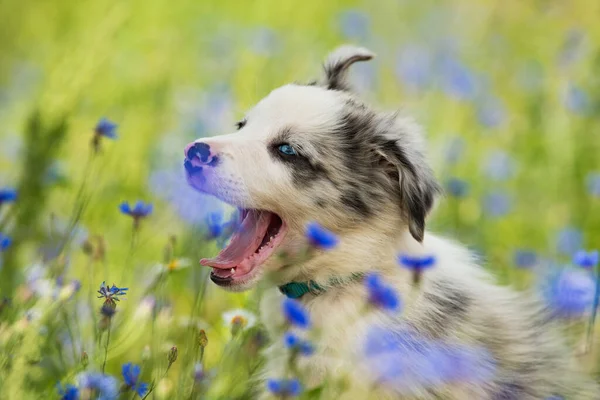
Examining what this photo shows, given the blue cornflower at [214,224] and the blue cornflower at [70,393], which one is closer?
the blue cornflower at [70,393]

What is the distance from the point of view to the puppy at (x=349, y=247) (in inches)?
103

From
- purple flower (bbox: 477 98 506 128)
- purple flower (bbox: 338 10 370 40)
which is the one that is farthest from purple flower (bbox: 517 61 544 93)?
purple flower (bbox: 338 10 370 40)

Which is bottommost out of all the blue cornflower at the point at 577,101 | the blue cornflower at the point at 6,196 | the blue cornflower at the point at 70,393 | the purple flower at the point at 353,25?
the blue cornflower at the point at 70,393

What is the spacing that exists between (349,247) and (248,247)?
316 mm

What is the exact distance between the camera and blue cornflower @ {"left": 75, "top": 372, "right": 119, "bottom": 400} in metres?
1.99

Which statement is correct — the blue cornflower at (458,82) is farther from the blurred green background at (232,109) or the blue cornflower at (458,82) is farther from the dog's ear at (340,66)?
the dog's ear at (340,66)

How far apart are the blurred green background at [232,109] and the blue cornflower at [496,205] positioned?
15 millimetres

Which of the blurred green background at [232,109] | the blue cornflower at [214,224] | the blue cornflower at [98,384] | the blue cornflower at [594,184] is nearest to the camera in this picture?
the blue cornflower at [98,384]

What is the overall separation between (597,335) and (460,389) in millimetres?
858

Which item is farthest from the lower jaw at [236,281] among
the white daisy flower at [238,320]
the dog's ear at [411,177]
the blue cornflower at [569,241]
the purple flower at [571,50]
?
the purple flower at [571,50]

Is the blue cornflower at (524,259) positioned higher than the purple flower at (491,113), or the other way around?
the purple flower at (491,113)

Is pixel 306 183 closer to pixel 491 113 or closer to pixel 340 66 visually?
pixel 340 66

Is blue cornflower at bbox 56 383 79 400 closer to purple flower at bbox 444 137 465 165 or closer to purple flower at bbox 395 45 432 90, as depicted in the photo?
purple flower at bbox 444 137 465 165

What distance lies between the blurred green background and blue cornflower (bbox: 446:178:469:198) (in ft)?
0.04
